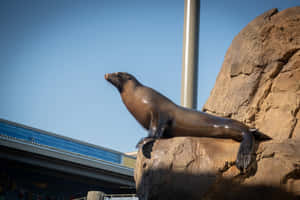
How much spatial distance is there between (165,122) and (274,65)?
2052 mm

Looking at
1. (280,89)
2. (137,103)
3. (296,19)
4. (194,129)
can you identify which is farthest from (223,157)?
(296,19)

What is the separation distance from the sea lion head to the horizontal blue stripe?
5.29 m

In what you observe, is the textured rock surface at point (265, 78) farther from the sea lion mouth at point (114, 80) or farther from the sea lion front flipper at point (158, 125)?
the sea lion mouth at point (114, 80)

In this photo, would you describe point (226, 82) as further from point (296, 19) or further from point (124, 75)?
point (124, 75)

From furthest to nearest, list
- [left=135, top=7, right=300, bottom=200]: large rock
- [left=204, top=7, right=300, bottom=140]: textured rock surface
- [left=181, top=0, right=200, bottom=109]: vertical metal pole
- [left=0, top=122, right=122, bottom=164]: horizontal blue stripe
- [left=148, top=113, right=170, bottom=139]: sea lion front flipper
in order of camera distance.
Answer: [left=0, top=122, right=122, bottom=164]: horizontal blue stripe
[left=181, top=0, right=200, bottom=109]: vertical metal pole
[left=204, top=7, right=300, bottom=140]: textured rock surface
[left=148, top=113, right=170, bottom=139]: sea lion front flipper
[left=135, top=7, right=300, bottom=200]: large rock

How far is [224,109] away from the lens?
5.14m

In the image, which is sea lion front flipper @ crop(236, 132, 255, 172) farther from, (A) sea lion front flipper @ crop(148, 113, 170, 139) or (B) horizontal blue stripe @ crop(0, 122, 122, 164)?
(B) horizontal blue stripe @ crop(0, 122, 122, 164)

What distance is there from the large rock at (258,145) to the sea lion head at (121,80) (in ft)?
3.10

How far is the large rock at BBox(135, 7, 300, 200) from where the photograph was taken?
147 inches

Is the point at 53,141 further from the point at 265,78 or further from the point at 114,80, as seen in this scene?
the point at 265,78

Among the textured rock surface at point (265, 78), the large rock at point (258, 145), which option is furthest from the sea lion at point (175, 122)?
the textured rock surface at point (265, 78)

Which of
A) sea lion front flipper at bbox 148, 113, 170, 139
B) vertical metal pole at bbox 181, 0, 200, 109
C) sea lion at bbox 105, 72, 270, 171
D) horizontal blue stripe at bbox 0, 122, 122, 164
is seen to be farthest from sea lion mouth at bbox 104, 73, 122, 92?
horizontal blue stripe at bbox 0, 122, 122, 164

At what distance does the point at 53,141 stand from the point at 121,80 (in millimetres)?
6010

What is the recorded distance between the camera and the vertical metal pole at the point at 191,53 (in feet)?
26.8
